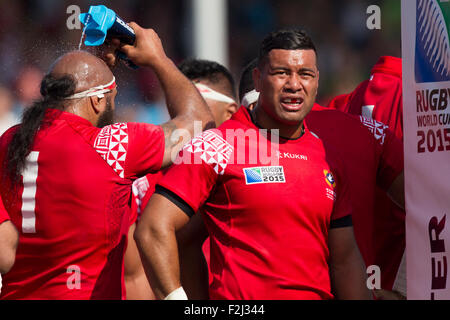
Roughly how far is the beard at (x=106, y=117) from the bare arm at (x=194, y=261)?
706 mm

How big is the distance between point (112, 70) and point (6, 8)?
3227 mm

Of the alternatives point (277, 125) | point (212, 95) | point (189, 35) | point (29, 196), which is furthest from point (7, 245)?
point (189, 35)

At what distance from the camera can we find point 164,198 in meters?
3.55

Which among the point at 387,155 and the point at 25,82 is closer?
the point at 387,155

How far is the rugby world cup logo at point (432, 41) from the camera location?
3318 mm

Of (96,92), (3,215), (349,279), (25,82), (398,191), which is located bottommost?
(349,279)

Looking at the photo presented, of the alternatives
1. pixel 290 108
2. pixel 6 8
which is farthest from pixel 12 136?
pixel 6 8

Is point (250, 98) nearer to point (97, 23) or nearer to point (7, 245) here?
point (97, 23)

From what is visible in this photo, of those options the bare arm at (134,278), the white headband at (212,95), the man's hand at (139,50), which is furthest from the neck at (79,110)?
the white headband at (212,95)

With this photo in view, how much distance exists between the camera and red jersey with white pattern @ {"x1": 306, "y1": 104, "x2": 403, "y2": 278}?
4.07 m

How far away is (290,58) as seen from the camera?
3.88 m

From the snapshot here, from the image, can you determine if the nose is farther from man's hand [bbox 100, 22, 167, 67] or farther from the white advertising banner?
man's hand [bbox 100, 22, 167, 67]

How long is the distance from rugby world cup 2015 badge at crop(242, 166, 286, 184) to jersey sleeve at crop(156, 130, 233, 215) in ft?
0.41

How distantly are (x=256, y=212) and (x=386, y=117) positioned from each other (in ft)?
5.13
